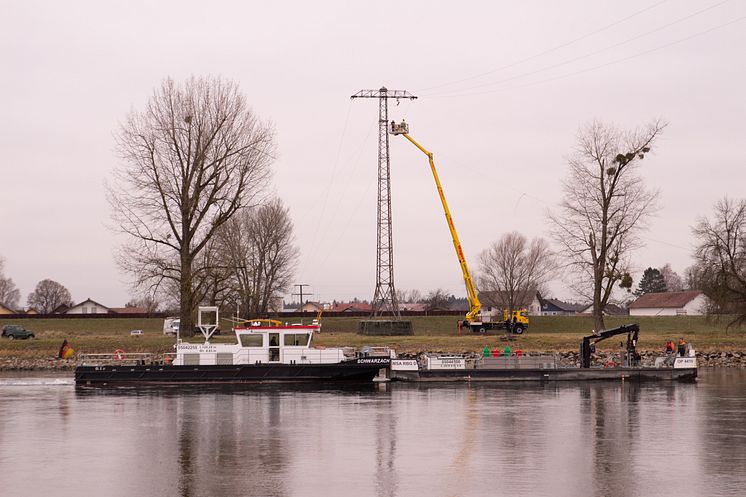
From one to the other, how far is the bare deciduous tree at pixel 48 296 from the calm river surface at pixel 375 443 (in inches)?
5954

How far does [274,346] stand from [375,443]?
2082 cm

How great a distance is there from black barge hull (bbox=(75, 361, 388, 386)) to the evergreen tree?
15666 cm

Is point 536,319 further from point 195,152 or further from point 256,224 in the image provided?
point 195,152

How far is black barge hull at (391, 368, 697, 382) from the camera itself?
1853 inches

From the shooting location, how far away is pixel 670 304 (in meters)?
137

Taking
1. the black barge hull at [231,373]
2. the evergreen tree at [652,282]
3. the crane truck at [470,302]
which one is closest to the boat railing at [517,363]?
the black barge hull at [231,373]

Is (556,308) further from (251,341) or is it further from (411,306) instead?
(251,341)

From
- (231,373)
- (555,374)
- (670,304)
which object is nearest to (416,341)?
(555,374)

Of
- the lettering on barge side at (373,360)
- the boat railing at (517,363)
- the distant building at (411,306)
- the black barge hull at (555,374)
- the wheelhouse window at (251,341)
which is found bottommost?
the black barge hull at (555,374)

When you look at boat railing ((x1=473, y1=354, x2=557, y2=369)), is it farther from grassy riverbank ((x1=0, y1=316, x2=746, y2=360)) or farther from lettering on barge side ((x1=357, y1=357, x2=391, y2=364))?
grassy riverbank ((x1=0, y1=316, x2=746, y2=360))

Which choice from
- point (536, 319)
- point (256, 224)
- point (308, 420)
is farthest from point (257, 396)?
point (536, 319)

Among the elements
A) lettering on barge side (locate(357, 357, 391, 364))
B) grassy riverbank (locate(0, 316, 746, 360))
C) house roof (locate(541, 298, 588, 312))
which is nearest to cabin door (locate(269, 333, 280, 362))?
lettering on barge side (locate(357, 357, 391, 364))

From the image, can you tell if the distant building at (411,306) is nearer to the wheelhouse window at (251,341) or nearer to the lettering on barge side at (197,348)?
the wheelhouse window at (251,341)

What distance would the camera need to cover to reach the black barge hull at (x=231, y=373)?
1779 inches
